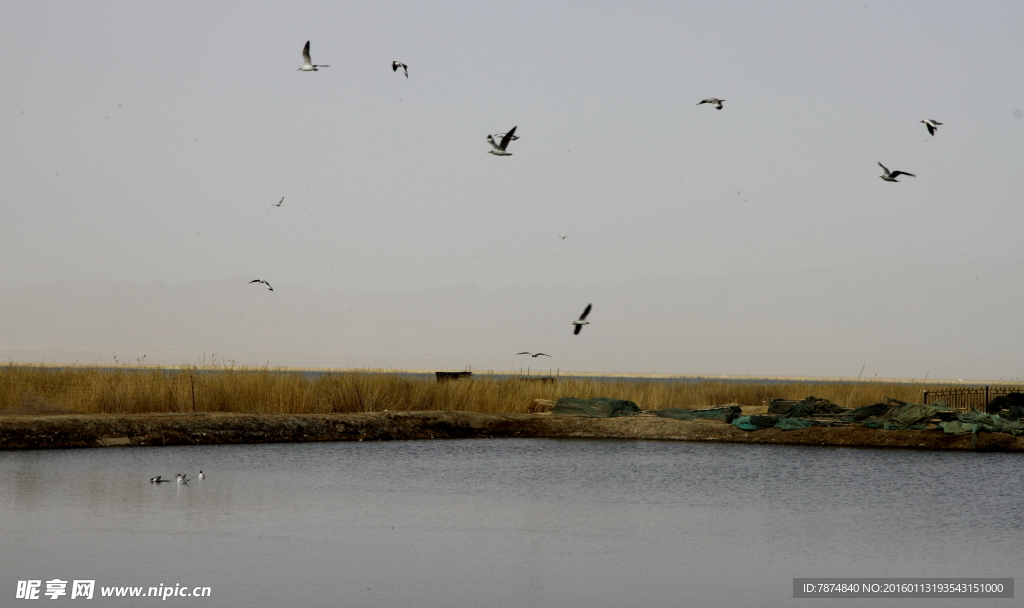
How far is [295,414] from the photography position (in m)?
25.4

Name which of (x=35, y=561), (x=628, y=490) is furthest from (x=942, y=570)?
(x=35, y=561)

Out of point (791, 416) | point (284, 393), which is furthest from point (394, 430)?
point (791, 416)

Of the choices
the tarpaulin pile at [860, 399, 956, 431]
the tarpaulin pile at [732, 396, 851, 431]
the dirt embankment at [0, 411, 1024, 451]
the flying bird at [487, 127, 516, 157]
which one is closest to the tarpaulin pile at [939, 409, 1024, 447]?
the dirt embankment at [0, 411, 1024, 451]

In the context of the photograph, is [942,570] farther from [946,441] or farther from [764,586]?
[946,441]

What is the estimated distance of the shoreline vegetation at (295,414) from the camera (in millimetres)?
21594

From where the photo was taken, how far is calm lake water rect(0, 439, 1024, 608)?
8.80 metres

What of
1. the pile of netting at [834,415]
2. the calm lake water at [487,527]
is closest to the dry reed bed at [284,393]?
the pile of netting at [834,415]

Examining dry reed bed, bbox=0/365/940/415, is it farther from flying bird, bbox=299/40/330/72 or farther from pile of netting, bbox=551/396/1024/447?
flying bird, bbox=299/40/330/72

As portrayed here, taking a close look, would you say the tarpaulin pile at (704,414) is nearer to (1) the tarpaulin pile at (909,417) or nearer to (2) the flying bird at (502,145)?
(1) the tarpaulin pile at (909,417)

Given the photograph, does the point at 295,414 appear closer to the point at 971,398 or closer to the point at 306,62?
the point at 306,62

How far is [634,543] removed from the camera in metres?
11.1

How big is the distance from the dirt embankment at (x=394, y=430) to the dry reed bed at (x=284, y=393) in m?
1.50

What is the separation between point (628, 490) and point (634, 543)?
4992 millimetres

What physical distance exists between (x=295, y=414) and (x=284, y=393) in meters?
0.97
